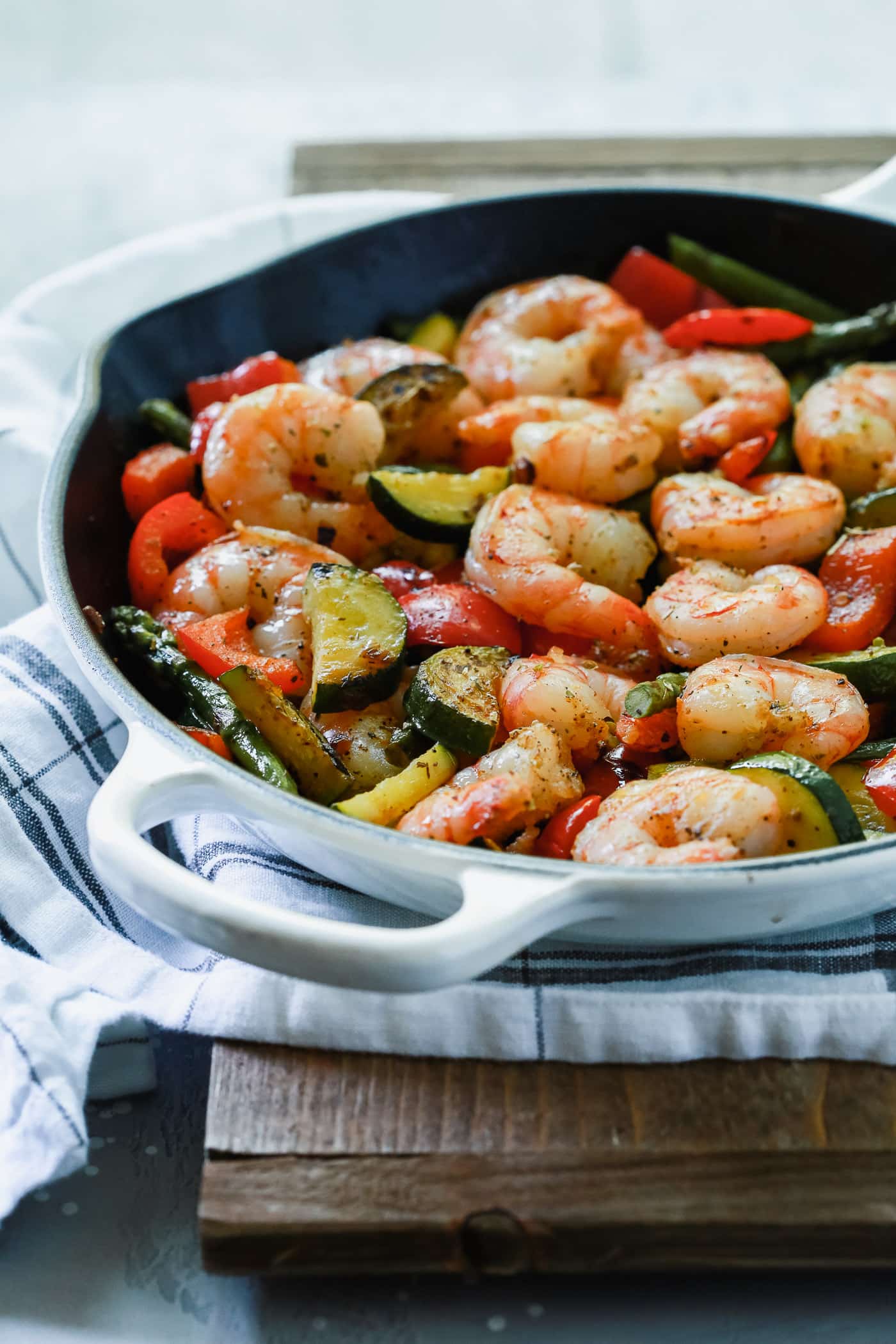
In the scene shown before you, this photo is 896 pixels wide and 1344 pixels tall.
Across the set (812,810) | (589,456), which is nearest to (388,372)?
(589,456)

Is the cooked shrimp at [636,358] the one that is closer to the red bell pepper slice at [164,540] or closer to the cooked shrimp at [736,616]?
the cooked shrimp at [736,616]

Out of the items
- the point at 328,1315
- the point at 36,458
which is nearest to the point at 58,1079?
the point at 328,1315

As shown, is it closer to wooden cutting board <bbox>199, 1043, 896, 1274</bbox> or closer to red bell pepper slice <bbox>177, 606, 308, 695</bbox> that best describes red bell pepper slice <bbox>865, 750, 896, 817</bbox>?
wooden cutting board <bbox>199, 1043, 896, 1274</bbox>

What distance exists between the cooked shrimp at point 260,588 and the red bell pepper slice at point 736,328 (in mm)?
1267

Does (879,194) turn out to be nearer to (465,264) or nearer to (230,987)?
(465,264)

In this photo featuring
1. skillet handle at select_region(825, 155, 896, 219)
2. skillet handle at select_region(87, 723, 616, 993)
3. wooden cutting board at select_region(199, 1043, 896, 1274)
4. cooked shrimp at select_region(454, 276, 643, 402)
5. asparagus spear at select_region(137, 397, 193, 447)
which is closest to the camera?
skillet handle at select_region(87, 723, 616, 993)

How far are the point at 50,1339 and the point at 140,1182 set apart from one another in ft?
0.86

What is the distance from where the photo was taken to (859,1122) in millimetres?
1877

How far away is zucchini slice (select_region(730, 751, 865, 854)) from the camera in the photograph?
1.95 meters

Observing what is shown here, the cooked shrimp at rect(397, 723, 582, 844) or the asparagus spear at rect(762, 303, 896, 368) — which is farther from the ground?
the asparagus spear at rect(762, 303, 896, 368)

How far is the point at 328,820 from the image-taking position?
1851 millimetres

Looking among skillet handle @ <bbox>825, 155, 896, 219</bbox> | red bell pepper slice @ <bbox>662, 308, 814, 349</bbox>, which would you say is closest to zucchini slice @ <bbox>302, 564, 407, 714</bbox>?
red bell pepper slice @ <bbox>662, 308, 814, 349</bbox>

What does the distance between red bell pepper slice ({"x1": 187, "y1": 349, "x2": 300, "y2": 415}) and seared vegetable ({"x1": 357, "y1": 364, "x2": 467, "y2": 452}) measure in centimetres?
26

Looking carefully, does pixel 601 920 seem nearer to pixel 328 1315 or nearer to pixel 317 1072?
→ pixel 317 1072
